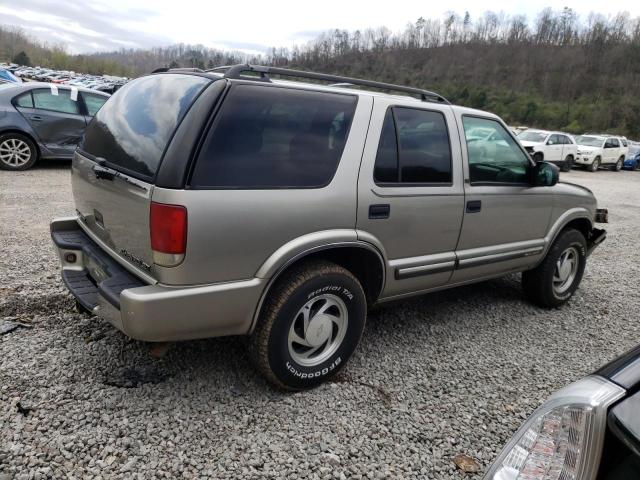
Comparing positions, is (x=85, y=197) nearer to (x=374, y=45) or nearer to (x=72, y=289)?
(x=72, y=289)

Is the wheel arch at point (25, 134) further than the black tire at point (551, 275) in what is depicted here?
Yes

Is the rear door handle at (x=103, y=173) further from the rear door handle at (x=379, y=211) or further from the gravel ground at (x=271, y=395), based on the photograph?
the rear door handle at (x=379, y=211)

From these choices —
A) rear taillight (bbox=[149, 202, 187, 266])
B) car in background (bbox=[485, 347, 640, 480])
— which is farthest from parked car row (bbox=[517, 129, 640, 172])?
car in background (bbox=[485, 347, 640, 480])

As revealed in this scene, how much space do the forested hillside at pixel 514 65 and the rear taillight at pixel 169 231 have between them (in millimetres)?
42961

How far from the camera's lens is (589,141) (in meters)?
23.6

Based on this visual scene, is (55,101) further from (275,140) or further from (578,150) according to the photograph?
(578,150)

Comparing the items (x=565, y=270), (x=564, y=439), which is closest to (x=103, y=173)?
(x=564, y=439)

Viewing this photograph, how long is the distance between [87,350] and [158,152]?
1.53 meters

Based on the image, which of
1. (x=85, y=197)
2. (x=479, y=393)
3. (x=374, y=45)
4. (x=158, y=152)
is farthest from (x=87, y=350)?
(x=374, y=45)

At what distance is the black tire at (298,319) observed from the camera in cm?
266

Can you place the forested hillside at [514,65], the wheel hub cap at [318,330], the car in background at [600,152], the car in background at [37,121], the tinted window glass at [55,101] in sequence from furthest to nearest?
the forested hillside at [514,65] < the car in background at [600,152] < the tinted window glass at [55,101] < the car in background at [37,121] < the wheel hub cap at [318,330]

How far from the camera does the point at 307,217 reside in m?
2.64

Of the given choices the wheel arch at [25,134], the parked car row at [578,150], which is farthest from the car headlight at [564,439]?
the parked car row at [578,150]

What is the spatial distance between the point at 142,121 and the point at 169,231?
839mm
